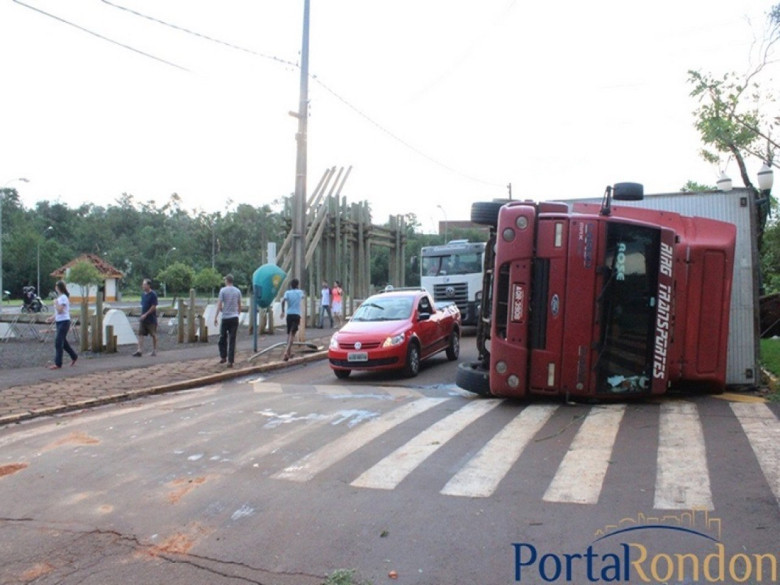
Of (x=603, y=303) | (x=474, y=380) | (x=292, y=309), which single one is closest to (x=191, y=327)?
(x=292, y=309)

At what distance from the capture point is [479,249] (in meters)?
22.2

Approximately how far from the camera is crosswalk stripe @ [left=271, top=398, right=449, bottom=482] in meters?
6.68

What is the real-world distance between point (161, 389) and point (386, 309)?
15.4 ft

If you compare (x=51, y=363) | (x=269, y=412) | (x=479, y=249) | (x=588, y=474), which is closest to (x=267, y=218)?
(x=479, y=249)

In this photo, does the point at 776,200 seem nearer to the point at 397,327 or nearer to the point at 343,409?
the point at 397,327

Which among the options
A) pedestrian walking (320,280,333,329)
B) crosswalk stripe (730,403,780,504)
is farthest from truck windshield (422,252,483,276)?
crosswalk stripe (730,403,780,504)

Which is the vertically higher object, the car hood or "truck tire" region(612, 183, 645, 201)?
"truck tire" region(612, 183, 645, 201)

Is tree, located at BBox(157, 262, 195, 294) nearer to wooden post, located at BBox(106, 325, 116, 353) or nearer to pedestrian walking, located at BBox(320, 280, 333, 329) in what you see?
pedestrian walking, located at BBox(320, 280, 333, 329)

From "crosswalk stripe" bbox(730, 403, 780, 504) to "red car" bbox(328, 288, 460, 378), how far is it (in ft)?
19.1

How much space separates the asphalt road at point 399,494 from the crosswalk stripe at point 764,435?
0.10 ft

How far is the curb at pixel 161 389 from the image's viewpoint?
966 centimetres

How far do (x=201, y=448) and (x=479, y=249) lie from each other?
15.6 m

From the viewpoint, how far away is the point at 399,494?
5914 millimetres

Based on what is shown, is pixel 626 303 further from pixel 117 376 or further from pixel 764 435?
pixel 117 376
